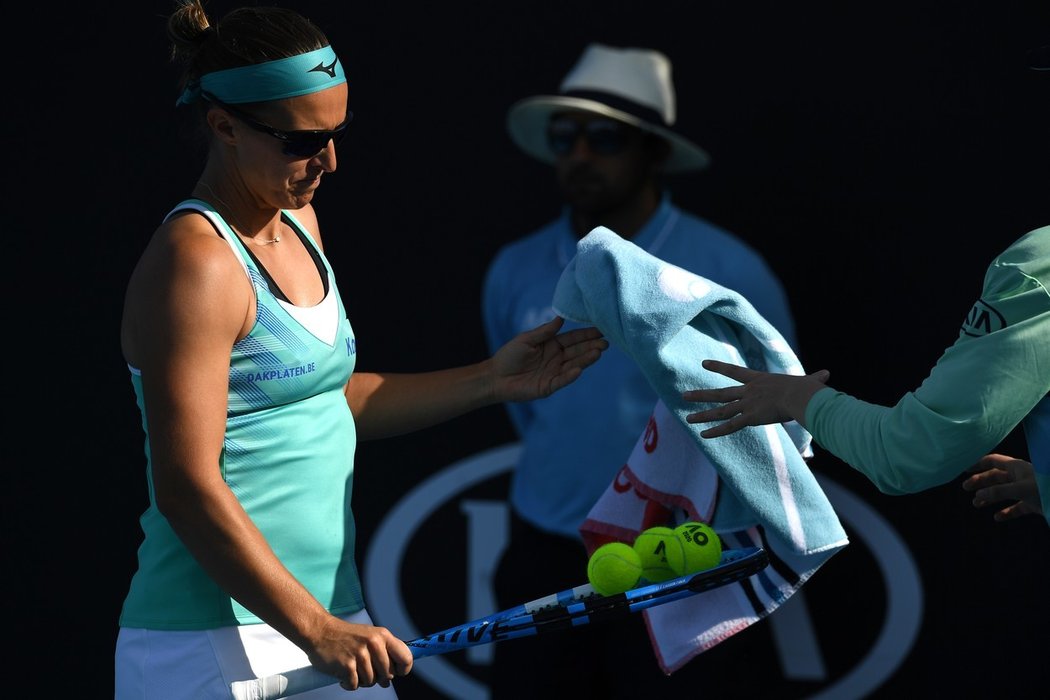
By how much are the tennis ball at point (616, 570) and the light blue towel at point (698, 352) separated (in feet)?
0.71

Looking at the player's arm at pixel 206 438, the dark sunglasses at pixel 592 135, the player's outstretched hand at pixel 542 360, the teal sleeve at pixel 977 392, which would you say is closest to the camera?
the teal sleeve at pixel 977 392

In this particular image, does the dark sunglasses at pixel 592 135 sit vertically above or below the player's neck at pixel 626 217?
above

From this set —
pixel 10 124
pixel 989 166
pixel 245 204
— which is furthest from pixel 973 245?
pixel 10 124

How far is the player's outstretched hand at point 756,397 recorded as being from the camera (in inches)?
79.0

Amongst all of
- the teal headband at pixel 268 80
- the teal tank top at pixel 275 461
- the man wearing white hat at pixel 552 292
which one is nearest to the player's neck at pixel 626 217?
the man wearing white hat at pixel 552 292

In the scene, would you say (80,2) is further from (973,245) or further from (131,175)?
(973,245)

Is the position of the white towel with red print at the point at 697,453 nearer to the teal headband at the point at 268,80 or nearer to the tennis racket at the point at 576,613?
the tennis racket at the point at 576,613

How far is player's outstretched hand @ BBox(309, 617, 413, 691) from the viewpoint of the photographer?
193 centimetres

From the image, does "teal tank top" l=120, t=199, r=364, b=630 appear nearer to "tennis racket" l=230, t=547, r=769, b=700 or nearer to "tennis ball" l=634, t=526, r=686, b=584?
"tennis racket" l=230, t=547, r=769, b=700

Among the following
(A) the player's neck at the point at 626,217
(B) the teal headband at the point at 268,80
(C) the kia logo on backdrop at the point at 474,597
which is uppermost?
(B) the teal headband at the point at 268,80

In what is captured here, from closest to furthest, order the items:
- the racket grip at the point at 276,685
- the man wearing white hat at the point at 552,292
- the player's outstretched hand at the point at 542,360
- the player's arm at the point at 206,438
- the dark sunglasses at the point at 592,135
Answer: the player's arm at the point at 206,438, the racket grip at the point at 276,685, the player's outstretched hand at the point at 542,360, the man wearing white hat at the point at 552,292, the dark sunglasses at the point at 592,135

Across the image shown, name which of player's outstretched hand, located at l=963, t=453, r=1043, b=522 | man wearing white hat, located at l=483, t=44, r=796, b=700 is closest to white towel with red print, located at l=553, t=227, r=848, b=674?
player's outstretched hand, located at l=963, t=453, r=1043, b=522

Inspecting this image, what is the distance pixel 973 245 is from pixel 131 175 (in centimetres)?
209

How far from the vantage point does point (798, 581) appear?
7.82 feet
